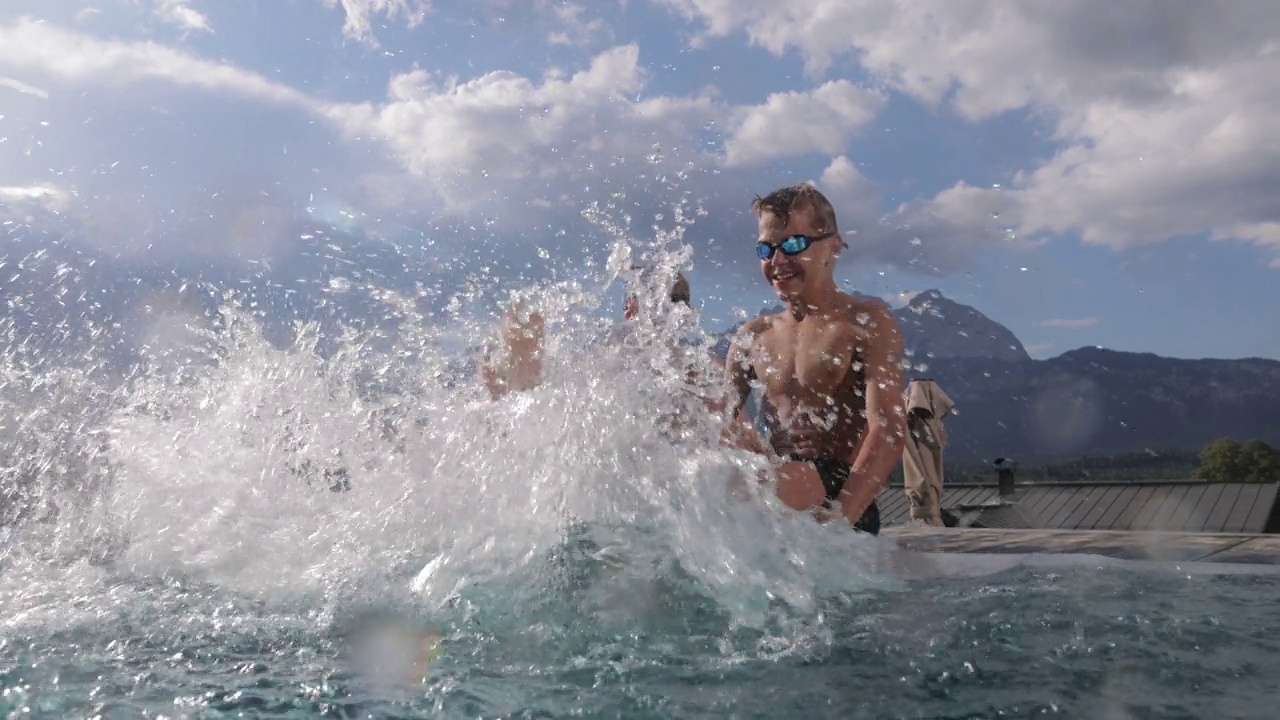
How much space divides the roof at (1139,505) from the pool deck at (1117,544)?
3875mm

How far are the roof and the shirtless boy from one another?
205 inches

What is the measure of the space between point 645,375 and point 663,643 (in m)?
1.33

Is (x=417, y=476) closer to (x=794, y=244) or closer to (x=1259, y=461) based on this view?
(x=794, y=244)

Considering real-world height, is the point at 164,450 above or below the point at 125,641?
above

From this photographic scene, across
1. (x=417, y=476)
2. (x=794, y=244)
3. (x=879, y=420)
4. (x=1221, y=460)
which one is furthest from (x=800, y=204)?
(x=1221, y=460)

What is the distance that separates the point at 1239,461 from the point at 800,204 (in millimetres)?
51112

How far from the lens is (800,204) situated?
3.27 meters

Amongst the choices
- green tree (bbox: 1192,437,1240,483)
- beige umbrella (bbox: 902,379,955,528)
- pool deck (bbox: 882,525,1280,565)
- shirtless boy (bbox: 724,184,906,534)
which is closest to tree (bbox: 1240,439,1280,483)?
green tree (bbox: 1192,437,1240,483)

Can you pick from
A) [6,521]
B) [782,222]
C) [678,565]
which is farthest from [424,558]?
[6,521]

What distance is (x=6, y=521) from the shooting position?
12.0 feet

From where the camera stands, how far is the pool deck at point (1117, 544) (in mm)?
3002

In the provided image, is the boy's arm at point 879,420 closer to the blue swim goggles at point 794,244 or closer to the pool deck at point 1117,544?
the blue swim goggles at point 794,244

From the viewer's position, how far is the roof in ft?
25.1

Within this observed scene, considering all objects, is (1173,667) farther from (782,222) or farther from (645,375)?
(782,222)
